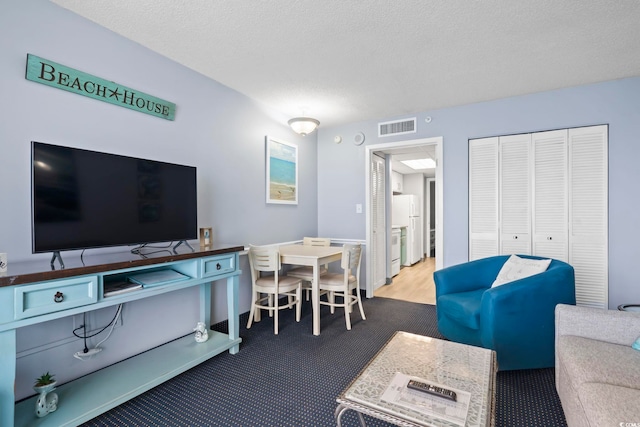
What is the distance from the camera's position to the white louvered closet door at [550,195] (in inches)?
130

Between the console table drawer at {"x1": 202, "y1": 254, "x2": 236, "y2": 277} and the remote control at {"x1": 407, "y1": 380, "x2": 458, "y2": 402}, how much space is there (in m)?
1.68

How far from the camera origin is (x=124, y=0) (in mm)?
1935

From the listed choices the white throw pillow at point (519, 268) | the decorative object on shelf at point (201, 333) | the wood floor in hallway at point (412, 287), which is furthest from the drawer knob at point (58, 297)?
the wood floor in hallway at point (412, 287)

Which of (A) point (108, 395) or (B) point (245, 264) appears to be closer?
(A) point (108, 395)

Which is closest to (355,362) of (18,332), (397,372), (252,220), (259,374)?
(259,374)

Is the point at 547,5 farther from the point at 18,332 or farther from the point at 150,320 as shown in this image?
Answer: the point at 18,332

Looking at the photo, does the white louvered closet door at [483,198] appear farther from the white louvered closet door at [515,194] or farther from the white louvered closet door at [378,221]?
the white louvered closet door at [378,221]

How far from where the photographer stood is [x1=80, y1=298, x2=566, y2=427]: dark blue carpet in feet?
5.90

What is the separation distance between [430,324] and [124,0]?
380 centimetres

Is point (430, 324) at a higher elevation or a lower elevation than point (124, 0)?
lower

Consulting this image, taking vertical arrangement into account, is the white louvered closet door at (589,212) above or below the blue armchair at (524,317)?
above

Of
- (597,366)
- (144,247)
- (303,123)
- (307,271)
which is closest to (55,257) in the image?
(144,247)

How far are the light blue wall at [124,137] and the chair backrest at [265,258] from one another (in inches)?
13.8

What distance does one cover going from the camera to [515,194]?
354cm
